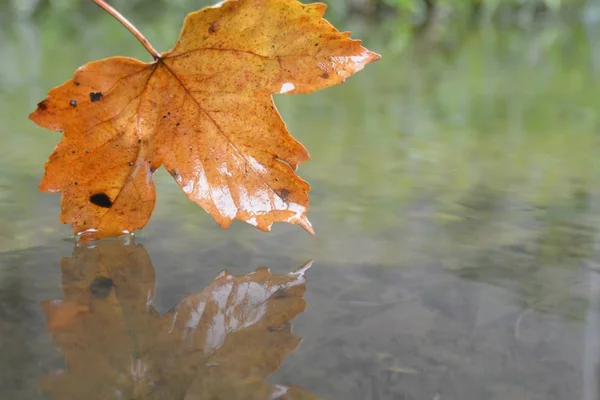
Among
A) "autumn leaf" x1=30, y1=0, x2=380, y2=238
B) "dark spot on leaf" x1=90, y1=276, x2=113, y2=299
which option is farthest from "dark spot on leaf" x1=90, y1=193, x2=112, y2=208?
"dark spot on leaf" x1=90, y1=276, x2=113, y2=299

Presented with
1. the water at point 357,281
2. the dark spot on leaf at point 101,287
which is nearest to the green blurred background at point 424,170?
the water at point 357,281

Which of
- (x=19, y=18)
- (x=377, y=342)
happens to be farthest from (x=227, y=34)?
(x=19, y=18)

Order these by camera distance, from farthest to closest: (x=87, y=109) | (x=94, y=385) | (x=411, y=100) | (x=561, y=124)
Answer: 1. (x=411, y=100)
2. (x=561, y=124)
3. (x=87, y=109)
4. (x=94, y=385)

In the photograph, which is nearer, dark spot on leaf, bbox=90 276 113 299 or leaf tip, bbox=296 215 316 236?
dark spot on leaf, bbox=90 276 113 299

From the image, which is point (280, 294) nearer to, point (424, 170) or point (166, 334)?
point (166, 334)

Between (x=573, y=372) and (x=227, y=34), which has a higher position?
(x=227, y=34)

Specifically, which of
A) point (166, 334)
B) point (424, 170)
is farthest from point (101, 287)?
point (424, 170)

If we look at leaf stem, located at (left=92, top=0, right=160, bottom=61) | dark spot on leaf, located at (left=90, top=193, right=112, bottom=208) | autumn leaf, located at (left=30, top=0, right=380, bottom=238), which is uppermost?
leaf stem, located at (left=92, top=0, right=160, bottom=61)

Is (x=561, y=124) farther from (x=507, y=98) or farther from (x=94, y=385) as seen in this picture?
(x=94, y=385)

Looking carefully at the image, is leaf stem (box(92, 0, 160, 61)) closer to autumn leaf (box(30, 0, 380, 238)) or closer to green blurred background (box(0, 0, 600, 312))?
autumn leaf (box(30, 0, 380, 238))
